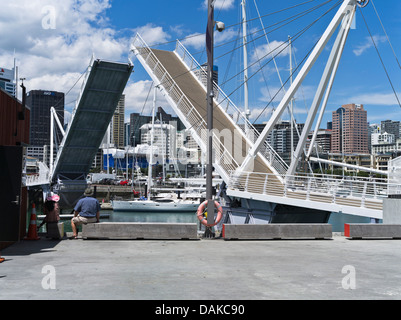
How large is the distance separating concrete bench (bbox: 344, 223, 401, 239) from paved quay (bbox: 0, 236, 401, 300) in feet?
3.54

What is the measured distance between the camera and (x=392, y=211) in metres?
15.5

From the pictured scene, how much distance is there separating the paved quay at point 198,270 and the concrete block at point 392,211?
288 centimetres

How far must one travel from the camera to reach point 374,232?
13969 mm

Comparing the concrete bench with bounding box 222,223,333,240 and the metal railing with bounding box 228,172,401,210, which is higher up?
the metal railing with bounding box 228,172,401,210

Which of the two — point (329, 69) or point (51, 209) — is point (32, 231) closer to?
point (51, 209)

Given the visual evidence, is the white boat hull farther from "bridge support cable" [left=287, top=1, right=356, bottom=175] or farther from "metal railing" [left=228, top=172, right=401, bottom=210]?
"bridge support cable" [left=287, top=1, right=356, bottom=175]

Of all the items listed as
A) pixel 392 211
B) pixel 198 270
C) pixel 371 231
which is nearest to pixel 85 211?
pixel 198 270

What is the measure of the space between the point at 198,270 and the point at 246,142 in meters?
20.6

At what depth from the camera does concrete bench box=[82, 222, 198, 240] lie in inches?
498

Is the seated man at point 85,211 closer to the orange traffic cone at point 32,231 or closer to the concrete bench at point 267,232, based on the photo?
the orange traffic cone at point 32,231

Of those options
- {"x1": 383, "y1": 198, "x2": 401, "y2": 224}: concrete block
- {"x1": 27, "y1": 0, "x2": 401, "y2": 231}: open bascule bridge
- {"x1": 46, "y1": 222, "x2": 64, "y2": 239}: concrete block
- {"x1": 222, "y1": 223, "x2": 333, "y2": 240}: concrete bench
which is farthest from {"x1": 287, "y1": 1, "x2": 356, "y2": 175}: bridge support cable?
{"x1": 46, "y1": 222, "x2": 64, "y2": 239}: concrete block

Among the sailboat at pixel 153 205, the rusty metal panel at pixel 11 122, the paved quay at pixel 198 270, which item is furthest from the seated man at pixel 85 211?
the sailboat at pixel 153 205
